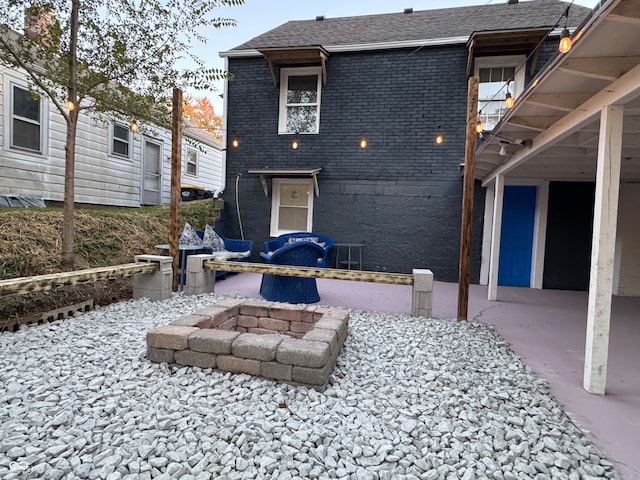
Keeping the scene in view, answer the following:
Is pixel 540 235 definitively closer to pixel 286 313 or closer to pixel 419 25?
pixel 419 25

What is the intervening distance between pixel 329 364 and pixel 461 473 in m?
1.03

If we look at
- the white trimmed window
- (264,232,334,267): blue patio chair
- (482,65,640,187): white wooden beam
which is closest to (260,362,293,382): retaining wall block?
(482,65,640,187): white wooden beam

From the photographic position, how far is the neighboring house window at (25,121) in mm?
6168

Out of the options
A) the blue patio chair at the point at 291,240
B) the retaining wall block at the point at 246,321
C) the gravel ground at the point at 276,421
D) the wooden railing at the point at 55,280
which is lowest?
the gravel ground at the point at 276,421

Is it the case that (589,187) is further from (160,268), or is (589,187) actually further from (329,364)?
(160,268)

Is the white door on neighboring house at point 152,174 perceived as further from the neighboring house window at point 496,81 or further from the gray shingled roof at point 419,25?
the neighboring house window at point 496,81

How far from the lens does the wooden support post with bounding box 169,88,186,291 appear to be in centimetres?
473

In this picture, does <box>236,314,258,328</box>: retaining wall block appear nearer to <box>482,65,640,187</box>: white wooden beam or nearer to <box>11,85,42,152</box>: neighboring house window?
<box>482,65,640,187</box>: white wooden beam

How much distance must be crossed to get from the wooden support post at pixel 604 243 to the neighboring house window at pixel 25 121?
8.00 metres

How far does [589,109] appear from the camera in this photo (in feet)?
8.54

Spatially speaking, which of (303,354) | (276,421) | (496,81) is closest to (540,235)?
(496,81)

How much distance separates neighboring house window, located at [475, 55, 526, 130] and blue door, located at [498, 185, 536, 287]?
1445 mm

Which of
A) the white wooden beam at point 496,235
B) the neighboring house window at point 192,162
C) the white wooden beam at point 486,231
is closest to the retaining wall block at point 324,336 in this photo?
the white wooden beam at point 496,235

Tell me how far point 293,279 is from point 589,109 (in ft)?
11.4
